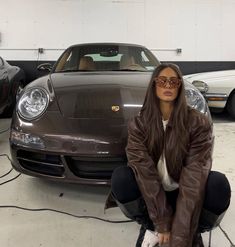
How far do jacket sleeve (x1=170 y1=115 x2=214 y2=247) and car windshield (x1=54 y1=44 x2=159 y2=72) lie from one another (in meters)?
1.66

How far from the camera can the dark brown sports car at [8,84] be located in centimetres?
381

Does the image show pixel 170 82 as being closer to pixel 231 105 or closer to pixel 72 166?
pixel 72 166

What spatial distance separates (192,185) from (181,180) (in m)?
0.06

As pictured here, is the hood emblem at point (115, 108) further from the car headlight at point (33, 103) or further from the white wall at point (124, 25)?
the white wall at point (124, 25)

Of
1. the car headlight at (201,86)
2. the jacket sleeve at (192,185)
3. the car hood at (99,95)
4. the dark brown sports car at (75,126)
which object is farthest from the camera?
the car headlight at (201,86)

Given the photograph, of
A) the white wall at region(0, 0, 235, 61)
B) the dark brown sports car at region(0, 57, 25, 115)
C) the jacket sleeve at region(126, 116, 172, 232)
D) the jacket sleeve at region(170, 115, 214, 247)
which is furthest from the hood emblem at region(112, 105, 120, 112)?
the white wall at region(0, 0, 235, 61)

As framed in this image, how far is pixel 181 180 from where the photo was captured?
4.92ft

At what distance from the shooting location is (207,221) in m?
1.50

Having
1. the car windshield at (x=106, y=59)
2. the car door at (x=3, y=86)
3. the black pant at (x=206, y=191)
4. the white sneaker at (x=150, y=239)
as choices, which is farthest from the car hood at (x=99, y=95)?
the car door at (x=3, y=86)

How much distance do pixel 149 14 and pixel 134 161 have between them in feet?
17.1

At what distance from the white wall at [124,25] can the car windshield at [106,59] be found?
2929 millimetres

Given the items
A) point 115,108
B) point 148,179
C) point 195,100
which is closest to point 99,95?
point 115,108

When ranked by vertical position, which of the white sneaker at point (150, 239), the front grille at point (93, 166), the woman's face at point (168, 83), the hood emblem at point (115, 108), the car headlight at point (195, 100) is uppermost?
the woman's face at point (168, 83)

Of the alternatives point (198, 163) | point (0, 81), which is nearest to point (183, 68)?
point (0, 81)
